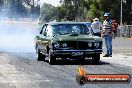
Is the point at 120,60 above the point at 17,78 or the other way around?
the other way around

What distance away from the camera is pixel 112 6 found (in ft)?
214

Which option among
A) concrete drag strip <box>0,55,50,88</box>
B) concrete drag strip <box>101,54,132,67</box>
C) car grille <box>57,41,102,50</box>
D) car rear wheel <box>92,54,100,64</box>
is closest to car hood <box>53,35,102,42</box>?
car grille <box>57,41,102,50</box>

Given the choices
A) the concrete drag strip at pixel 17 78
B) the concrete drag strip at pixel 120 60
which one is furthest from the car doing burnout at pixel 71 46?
the concrete drag strip at pixel 17 78

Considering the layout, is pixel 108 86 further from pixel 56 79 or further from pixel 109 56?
pixel 109 56

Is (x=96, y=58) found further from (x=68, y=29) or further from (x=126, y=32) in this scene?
(x=126, y=32)

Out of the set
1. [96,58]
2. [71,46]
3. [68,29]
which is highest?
[68,29]

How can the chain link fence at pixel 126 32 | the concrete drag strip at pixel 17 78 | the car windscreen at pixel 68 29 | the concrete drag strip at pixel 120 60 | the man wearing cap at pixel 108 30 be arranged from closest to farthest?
the concrete drag strip at pixel 17 78
the concrete drag strip at pixel 120 60
the car windscreen at pixel 68 29
the man wearing cap at pixel 108 30
the chain link fence at pixel 126 32

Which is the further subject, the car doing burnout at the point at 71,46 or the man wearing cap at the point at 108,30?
the man wearing cap at the point at 108,30

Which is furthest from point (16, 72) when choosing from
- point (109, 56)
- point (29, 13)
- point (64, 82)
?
point (29, 13)

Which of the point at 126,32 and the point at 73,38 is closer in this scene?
the point at 73,38

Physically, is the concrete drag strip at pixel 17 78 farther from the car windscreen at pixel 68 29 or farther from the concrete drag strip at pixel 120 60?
the concrete drag strip at pixel 120 60

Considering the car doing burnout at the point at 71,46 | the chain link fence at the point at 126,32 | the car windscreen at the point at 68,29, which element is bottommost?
the chain link fence at the point at 126,32

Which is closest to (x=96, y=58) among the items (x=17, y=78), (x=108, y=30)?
(x=108, y=30)

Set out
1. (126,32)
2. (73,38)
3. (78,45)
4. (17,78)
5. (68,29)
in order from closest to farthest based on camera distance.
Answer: (17,78) → (78,45) → (73,38) → (68,29) → (126,32)
